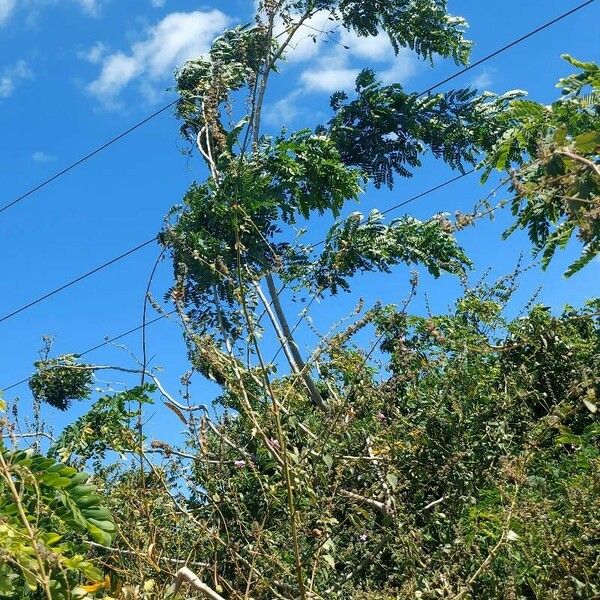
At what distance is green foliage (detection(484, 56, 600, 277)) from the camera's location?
2002 millimetres

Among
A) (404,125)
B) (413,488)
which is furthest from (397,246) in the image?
(413,488)

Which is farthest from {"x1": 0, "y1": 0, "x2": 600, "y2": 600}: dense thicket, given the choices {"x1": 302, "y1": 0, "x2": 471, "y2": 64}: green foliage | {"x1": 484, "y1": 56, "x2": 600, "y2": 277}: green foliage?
{"x1": 302, "y1": 0, "x2": 471, "y2": 64}: green foliage

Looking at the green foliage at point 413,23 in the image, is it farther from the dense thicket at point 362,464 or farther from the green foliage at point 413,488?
the green foliage at point 413,488

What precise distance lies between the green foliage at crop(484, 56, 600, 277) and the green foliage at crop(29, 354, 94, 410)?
6.61 m

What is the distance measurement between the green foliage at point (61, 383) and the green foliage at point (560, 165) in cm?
661

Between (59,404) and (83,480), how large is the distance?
9.50 m

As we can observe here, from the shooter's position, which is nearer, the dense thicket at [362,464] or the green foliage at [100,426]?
the dense thicket at [362,464]

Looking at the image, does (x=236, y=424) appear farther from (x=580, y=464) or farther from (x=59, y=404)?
(x=59, y=404)

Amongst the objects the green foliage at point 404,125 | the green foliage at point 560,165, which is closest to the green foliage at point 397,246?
the green foliage at point 404,125

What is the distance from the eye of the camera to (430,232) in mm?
11258

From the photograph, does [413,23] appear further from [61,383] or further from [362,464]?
[362,464]

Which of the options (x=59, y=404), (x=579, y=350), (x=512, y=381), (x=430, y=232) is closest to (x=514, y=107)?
(x=512, y=381)

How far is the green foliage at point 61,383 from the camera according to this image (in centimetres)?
1094

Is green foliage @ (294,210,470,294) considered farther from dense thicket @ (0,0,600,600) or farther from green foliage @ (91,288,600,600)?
green foliage @ (91,288,600,600)
